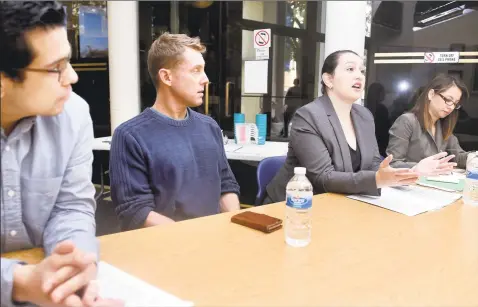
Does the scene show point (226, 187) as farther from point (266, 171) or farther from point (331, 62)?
point (331, 62)

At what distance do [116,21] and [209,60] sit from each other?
95.3 inches

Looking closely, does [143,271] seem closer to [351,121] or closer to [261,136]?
[351,121]

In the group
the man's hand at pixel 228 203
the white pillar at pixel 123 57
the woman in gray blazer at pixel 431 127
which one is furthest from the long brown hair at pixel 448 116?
the white pillar at pixel 123 57

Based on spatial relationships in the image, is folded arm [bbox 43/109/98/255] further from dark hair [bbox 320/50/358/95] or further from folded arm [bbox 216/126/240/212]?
dark hair [bbox 320/50/358/95]

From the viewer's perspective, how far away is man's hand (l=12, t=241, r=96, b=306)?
63cm

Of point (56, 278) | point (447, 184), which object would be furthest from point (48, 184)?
point (447, 184)

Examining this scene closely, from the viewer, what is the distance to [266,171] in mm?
1887

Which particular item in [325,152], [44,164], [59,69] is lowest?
[325,152]

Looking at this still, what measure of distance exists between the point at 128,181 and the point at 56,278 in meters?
0.82

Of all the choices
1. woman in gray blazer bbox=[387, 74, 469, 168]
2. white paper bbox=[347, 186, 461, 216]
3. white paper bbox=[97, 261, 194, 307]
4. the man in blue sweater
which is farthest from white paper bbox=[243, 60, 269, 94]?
white paper bbox=[97, 261, 194, 307]

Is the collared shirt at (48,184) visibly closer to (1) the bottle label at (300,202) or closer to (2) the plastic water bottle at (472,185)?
(1) the bottle label at (300,202)

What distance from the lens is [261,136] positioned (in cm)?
300

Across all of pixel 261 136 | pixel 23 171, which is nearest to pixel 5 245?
pixel 23 171

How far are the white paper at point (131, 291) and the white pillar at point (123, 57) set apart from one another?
46cm
